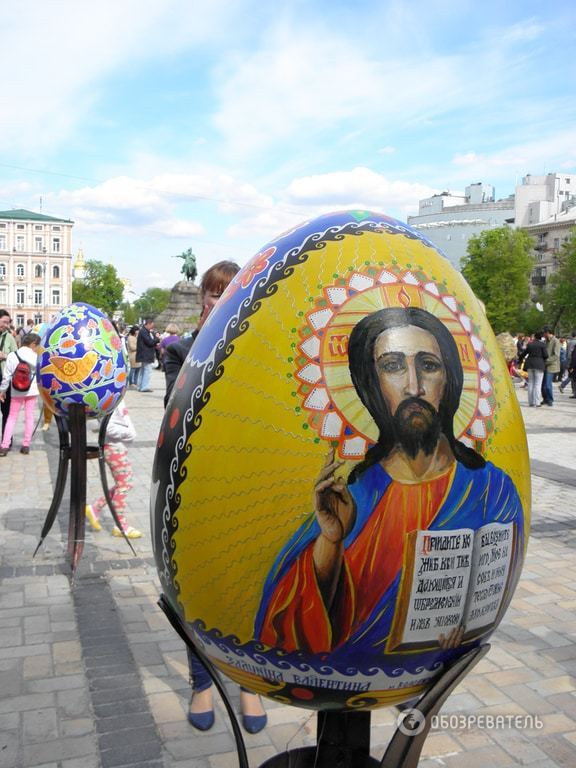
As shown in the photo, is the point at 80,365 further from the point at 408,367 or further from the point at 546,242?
the point at 546,242

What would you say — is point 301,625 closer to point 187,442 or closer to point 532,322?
point 187,442

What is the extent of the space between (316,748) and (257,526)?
815mm

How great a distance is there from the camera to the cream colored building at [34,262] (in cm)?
10194

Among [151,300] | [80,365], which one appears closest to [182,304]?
[80,365]

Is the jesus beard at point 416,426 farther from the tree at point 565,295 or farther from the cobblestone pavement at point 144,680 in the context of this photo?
the tree at point 565,295

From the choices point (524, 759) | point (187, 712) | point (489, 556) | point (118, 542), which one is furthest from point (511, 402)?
point (118, 542)

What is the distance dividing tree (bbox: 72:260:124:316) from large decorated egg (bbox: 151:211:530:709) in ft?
349

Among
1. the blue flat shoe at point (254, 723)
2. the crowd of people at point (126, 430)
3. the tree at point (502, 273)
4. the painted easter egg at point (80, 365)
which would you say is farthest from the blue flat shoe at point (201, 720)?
the tree at point (502, 273)

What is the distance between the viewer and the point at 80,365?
5.20 m

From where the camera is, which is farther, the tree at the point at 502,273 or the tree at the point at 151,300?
the tree at the point at 151,300

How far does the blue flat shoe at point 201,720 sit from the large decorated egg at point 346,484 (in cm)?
172

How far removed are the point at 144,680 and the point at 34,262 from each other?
350ft

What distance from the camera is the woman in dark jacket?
677 inches

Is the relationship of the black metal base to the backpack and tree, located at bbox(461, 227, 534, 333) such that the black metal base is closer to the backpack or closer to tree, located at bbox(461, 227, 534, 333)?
the backpack
